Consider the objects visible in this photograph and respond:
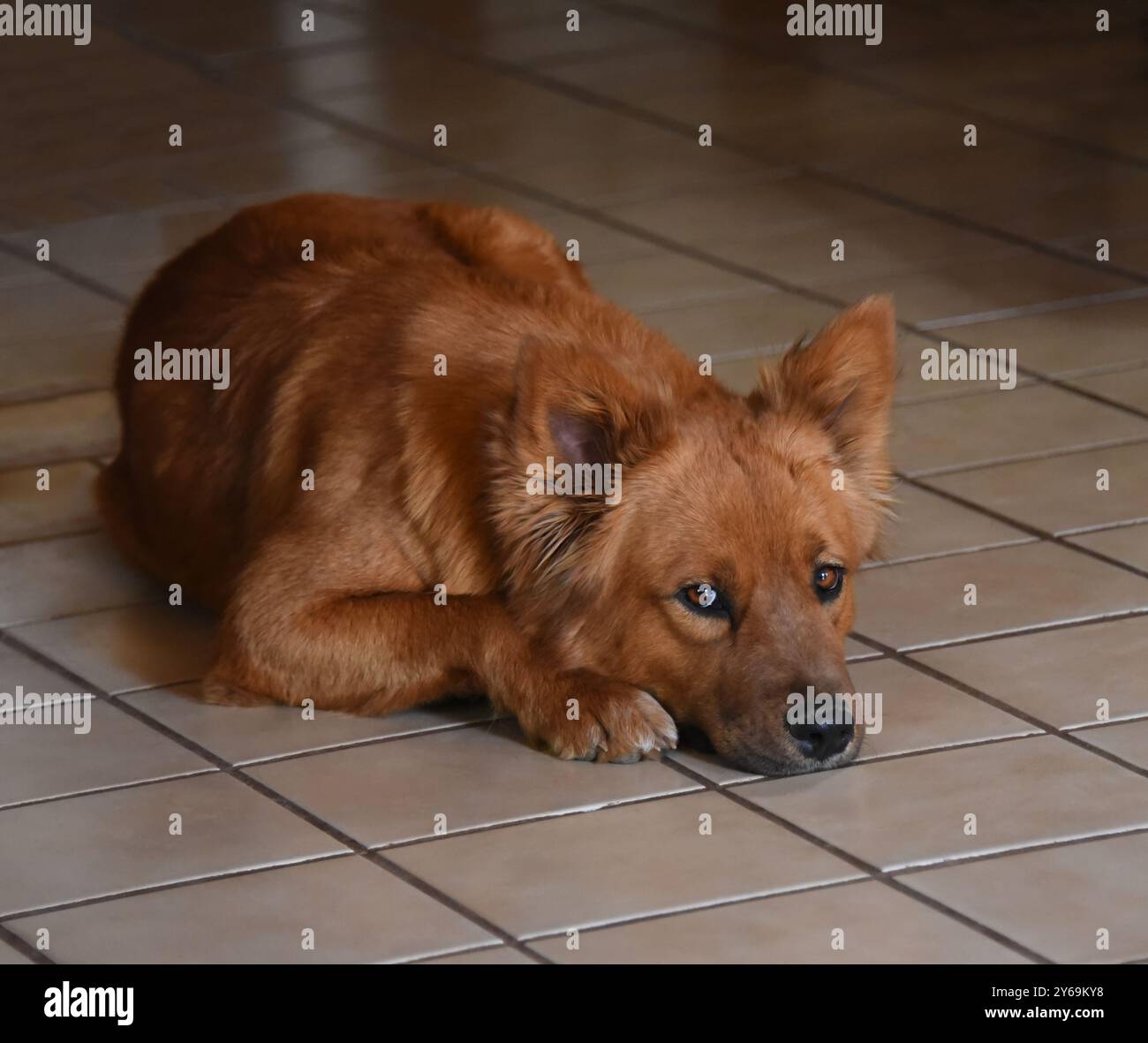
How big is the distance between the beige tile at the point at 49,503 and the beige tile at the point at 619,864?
76.1 inches

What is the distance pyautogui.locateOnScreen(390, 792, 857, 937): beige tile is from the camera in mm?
3758

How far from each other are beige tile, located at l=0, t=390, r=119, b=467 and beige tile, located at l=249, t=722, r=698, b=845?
196 cm

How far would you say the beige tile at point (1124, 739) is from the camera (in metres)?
4.22

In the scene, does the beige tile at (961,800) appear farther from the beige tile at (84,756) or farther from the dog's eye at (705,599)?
the beige tile at (84,756)

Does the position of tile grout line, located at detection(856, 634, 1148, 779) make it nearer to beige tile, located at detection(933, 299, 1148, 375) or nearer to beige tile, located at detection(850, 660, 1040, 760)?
beige tile, located at detection(850, 660, 1040, 760)

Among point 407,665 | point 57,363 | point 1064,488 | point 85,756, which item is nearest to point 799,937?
point 407,665

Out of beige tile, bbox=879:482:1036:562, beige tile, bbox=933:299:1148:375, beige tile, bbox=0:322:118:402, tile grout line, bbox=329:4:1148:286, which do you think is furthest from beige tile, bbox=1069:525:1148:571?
beige tile, bbox=0:322:118:402

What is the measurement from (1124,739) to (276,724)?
163 centimetres

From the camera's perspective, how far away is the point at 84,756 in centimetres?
441

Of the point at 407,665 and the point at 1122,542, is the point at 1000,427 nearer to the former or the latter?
the point at 1122,542

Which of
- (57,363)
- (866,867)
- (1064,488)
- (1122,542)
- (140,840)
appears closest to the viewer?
(866,867)

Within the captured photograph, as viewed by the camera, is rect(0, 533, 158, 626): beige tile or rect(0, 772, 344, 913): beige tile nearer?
rect(0, 772, 344, 913): beige tile

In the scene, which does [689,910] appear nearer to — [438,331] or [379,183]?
[438,331]

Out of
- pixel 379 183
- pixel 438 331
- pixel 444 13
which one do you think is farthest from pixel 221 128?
pixel 438 331
